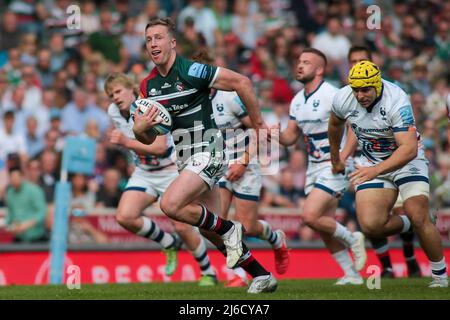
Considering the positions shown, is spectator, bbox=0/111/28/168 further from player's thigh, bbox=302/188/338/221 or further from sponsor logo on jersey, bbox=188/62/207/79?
sponsor logo on jersey, bbox=188/62/207/79

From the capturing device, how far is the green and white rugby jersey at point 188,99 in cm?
1002

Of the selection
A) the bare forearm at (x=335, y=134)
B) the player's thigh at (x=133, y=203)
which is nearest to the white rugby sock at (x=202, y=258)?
the player's thigh at (x=133, y=203)

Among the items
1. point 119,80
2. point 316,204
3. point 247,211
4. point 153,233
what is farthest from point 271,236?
point 119,80

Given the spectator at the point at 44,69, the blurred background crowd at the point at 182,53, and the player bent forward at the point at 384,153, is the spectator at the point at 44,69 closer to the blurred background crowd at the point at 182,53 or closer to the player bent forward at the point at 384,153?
the blurred background crowd at the point at 182,53

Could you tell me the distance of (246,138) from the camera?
41.2 ft

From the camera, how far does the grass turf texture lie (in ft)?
32.2

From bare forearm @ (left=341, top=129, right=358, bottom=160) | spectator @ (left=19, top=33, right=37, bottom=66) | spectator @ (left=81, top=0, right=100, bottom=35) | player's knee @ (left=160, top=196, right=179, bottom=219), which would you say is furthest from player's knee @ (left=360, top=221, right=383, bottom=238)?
spectator @ (left=81, top=0, right=100, bottom=35)

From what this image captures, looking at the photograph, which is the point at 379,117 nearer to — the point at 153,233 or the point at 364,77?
the point at 364,77

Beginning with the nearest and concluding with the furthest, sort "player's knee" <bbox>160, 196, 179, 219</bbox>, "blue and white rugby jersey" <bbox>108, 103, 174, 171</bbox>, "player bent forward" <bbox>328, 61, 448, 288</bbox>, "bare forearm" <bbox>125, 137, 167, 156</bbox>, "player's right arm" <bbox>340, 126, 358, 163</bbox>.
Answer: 1. "player's knee" <bbox>160, 196, 179, 219</bbox>
2. "player bent forward" <bbox>328, 61, 448, 288</bbox>
3. "player's right arm" <bbox>340, 126, 358, 163</bbox>
4. "bare forearm" <bbox>125, 137, 167, 156</bbox>
5. "blue and white rugby jersey" <bbox>108, 103, 174, 171</bbox>

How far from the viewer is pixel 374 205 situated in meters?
10.9

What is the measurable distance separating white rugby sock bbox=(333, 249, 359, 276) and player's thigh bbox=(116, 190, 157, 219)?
96.4 inches

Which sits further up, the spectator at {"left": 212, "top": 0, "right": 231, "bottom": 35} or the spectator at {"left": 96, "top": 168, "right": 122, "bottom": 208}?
the spectator at {"left": 212, "top": 0, "right": 231, "bottom": 35}

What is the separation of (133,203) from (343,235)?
104 inches

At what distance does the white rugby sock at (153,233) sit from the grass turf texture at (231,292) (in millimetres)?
695
